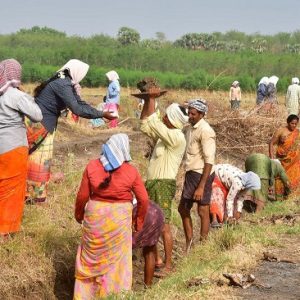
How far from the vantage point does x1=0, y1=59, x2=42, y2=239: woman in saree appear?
18.4 feet

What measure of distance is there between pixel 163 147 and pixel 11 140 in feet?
4.65

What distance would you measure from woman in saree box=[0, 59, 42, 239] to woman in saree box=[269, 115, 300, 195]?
5.03m

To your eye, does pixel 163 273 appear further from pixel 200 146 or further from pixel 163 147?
pixel 200 146

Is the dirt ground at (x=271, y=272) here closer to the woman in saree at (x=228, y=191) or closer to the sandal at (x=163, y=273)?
the sandal at (x=163, y=273)

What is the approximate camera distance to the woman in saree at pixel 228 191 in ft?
27.4

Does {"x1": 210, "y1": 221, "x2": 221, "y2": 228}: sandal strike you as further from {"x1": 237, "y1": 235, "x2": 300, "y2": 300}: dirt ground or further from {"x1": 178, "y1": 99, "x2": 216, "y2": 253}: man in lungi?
{"x1": 237, "y1": 235, "x2": 300, "y2": 300}: dirt ground

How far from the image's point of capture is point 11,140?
567 cm

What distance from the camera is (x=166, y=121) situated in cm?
604

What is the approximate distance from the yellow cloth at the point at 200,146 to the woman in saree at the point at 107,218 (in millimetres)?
1547

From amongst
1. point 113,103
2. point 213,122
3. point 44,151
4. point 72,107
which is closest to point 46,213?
point 44,151

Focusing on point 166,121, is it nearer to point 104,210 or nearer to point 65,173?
point 104,210

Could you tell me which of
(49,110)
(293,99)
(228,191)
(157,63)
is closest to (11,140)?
(49,110)

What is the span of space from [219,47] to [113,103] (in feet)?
288

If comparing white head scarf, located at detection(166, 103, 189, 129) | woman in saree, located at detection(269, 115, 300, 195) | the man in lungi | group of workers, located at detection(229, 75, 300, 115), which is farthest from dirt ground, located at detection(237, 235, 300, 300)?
group of workers, located at detection(229, 75, 300, 115)
